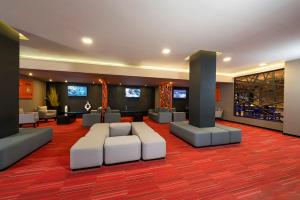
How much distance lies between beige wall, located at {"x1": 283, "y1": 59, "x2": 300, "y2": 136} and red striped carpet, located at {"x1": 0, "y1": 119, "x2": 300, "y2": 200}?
265cm

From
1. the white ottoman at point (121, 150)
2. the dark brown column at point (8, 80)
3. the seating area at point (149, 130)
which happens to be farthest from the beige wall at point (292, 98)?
the dark brown column at point (8, 80)

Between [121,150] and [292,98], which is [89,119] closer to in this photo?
[121,150]

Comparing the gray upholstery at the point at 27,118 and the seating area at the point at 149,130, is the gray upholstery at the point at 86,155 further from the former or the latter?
the gray upholstery at the point at 27,118

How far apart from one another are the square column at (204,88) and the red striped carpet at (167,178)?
4.32 feet

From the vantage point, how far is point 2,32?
3.09m

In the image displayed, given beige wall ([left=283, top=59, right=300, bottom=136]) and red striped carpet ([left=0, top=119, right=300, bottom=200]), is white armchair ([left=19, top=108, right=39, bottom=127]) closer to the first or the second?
red striped carpet ([left=0, top=119, right=300, bottom=200])

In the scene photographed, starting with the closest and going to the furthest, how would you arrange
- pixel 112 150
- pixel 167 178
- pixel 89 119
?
pixel 167 178, pixel 112 150, pixel 89 119

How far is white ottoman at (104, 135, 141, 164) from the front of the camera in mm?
2838

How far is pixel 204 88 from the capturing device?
4609 millimetres

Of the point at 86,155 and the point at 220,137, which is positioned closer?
the point at 86,155

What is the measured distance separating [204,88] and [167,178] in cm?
Answer: 324

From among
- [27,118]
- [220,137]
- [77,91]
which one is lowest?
[220,137]

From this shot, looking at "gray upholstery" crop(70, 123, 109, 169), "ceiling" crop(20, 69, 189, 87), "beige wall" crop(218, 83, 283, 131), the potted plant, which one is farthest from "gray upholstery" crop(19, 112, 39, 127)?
"beige wall" crop(218, 83, 283, 131)

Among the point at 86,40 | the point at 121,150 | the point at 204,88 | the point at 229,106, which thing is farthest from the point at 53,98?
the point at 229,106
